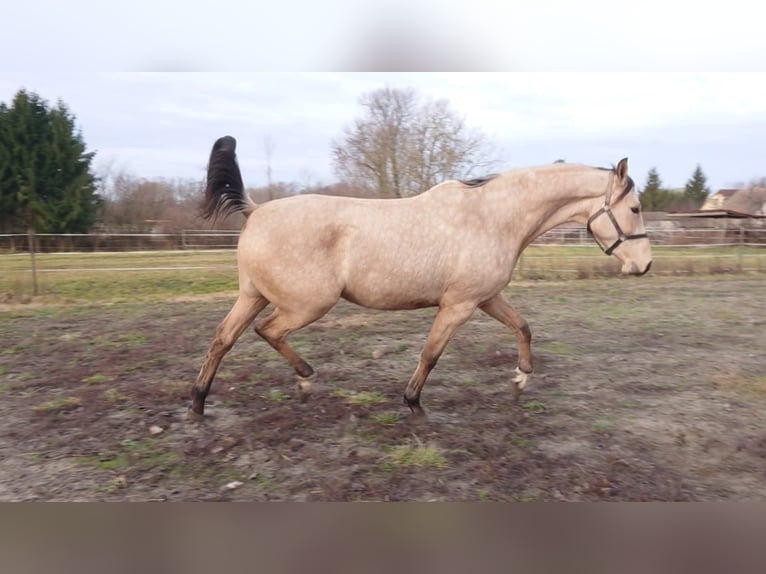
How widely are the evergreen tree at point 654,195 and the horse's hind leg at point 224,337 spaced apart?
3653 mm

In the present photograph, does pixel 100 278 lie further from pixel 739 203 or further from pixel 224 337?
pixel 739 203

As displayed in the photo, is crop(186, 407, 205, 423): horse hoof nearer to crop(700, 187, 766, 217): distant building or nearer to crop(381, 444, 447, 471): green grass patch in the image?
crop(381, 444, 447, 471): green grass patch

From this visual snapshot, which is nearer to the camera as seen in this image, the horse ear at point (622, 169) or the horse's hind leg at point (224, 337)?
the horse ear at point (622, 169)

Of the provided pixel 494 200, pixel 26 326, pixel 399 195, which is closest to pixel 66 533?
pixel 494 200

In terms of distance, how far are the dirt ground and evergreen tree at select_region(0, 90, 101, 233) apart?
1803 mm

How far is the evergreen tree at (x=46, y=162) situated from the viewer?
6.14 metres

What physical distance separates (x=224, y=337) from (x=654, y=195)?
542cm

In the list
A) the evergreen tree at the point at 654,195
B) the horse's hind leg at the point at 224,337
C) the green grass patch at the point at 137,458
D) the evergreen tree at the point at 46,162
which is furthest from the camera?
the evergreen tree at the point at 46,162

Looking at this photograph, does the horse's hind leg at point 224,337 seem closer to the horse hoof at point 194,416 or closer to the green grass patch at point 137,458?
the horse hoof at point 194,416

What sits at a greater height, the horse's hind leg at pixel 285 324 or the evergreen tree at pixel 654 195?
the evergreen tree at pixel 654 195

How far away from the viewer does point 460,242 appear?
119 inches

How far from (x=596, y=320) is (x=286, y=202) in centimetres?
497

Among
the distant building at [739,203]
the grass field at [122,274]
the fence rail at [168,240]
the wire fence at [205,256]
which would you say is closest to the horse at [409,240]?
the fence rail at [168,240]

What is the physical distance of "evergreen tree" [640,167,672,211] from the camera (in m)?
4.89
